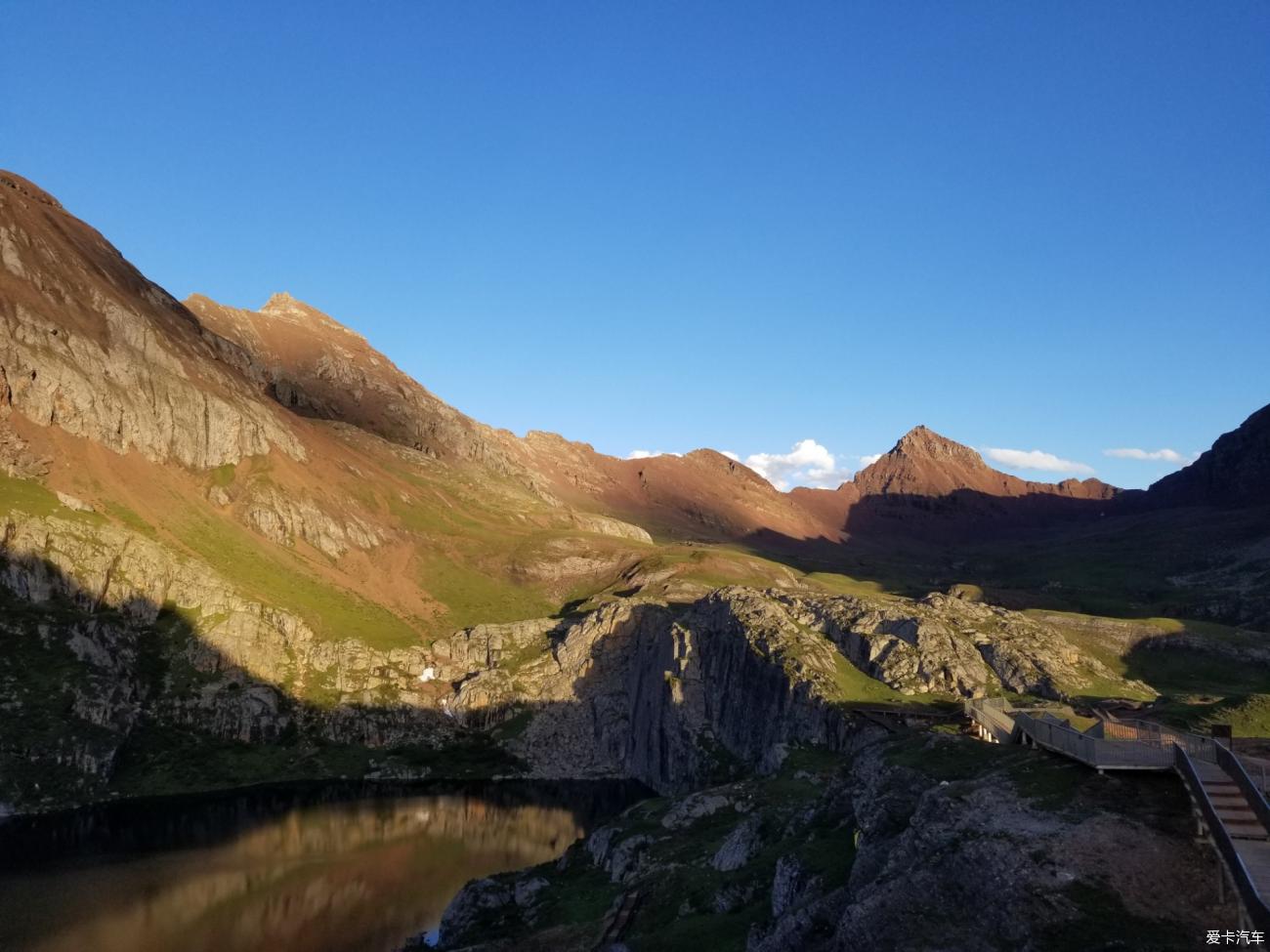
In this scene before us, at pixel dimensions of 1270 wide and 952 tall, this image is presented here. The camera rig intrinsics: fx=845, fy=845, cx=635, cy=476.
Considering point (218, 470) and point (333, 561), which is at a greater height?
point (218, 470)

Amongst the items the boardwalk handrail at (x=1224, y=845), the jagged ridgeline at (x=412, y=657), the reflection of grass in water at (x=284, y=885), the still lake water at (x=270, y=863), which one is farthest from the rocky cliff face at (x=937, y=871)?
the still lake water at (x=270, y=863)

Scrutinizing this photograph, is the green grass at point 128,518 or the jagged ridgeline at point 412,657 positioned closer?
the jagged ridgeline at point 412,657

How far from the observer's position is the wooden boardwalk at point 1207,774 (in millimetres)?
19266

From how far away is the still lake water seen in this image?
6850cm

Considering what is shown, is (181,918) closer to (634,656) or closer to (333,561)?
(634,656)

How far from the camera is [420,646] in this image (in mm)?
158625

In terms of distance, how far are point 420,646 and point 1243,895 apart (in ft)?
498

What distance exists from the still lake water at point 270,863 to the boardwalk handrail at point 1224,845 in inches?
2419

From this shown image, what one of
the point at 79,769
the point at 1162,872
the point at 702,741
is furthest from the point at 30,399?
the point at 1162,872

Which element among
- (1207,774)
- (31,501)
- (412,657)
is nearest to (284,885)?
(412,657)

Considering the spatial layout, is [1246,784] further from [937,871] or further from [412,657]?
[412,657]

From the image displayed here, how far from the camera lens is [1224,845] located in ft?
67.8

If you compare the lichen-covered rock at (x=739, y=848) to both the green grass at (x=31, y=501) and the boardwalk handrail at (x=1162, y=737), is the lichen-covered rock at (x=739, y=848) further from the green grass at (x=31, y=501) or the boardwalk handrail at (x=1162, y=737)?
the green grass at (x=31, y=501)

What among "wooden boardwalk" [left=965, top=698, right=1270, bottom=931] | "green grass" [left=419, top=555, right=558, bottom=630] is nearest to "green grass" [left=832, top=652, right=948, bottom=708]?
"wooden boardwalk" [left=965, top=698, right=1270, bottom=931]
